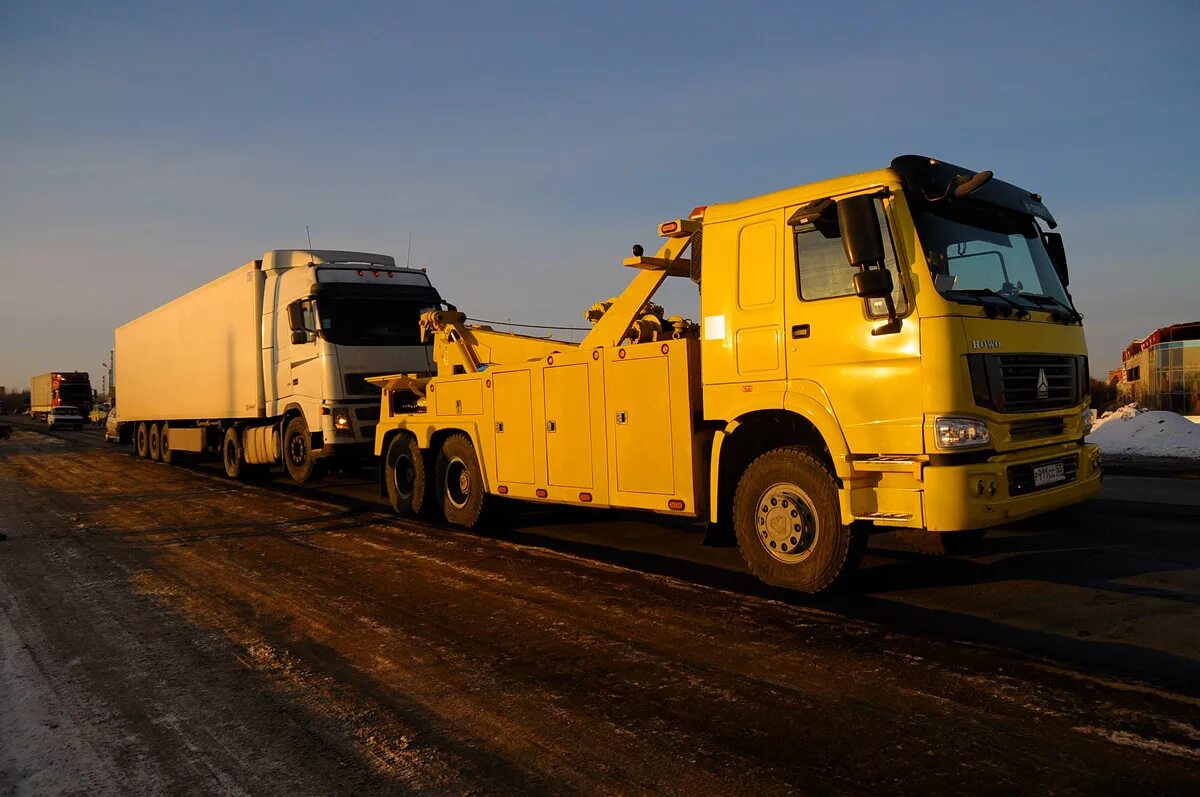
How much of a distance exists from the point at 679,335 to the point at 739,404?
3.88 ft

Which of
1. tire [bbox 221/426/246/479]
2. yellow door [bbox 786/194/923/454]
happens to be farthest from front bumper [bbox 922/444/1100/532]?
tire [bbox 221/426/246/479]

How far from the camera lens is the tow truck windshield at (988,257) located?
18.9 ft

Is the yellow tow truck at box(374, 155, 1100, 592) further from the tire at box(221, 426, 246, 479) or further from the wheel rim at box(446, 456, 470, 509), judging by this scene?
the tire at box(221, 426, 246, 479)

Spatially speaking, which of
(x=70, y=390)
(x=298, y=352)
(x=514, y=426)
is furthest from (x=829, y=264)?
(x=70, y=390)

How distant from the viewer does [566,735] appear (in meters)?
3.86

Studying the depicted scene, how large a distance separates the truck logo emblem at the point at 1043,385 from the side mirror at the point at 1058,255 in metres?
1.31

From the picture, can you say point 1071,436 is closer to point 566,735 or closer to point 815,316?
point 815,316

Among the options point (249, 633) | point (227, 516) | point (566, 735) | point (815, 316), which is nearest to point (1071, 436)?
point (815, 316)

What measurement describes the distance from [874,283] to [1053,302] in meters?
1.99

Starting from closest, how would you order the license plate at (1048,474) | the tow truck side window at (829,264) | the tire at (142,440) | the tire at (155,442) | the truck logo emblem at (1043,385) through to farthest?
the tow truck side window at (829,264), the license plate at (1048,474), the truck logo emblem at (1043,385), the tire at (155,442), the tire at (142,440)

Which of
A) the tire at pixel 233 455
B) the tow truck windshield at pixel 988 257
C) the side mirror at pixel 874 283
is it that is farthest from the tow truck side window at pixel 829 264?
the tire at pixel 233 455

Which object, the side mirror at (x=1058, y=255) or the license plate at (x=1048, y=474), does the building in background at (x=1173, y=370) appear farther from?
the license plate at (x=1048, y=474)

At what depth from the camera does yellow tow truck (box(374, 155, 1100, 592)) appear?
5.51 metres

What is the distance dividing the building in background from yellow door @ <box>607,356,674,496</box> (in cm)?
3452
